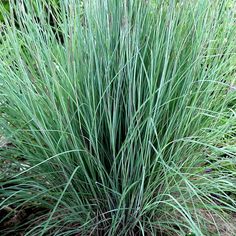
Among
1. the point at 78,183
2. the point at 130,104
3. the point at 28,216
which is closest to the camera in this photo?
the point at 130,104

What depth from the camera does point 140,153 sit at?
59.7 inches

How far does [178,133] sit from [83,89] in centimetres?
41

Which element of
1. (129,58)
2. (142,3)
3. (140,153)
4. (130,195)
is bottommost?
(130,195)

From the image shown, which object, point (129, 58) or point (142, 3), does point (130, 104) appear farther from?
point (142, 3)

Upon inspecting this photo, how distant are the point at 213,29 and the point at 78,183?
2.64 ft

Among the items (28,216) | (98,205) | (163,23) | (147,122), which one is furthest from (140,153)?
(28,216)

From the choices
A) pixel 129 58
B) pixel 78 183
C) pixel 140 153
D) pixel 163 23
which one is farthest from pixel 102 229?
pixel 163 23

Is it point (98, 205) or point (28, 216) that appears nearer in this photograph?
point (98, 205)

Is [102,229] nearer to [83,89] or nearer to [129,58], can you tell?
[83,89]

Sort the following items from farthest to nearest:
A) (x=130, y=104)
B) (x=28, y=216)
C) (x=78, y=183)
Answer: (x=28, y=216) < (x=78, y=183) < (x=130, y=104)

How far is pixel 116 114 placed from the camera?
151 centimetres

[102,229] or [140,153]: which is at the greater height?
[140,153]

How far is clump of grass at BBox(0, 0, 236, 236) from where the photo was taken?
148 centimetres

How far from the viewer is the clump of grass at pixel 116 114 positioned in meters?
1.48
